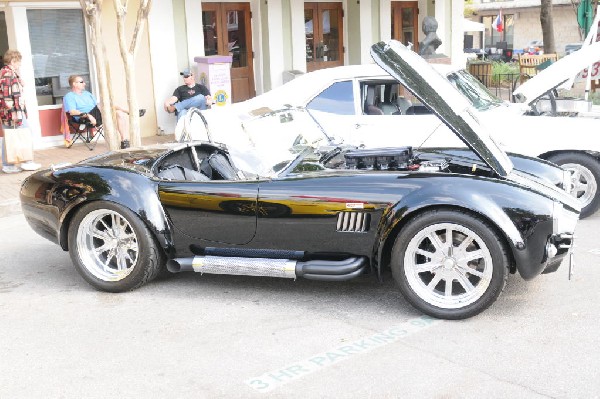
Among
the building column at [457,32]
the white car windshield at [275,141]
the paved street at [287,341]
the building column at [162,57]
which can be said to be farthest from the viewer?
the building column at [457,32]

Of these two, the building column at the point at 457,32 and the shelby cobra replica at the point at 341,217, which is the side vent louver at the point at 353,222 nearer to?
the shelby cobra replica at the point at 341,217

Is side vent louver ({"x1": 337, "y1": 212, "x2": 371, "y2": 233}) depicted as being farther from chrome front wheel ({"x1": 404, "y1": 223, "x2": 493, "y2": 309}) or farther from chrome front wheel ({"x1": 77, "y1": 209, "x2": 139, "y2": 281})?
chrome front wheel ({"x1": 77, "y1": 209, "x2": 139, "y2": 281})

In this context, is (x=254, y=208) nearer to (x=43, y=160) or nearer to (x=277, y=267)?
(x=277, y=267)

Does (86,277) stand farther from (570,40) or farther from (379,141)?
(570,40)

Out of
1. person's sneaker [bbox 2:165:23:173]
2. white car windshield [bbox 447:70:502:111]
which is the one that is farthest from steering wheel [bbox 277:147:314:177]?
person's sneaker [bbox 2:165:23:173]

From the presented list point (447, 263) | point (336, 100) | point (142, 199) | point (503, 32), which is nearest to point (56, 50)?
point (336, 100)

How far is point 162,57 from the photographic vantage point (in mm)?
13812

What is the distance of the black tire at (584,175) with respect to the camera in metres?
7.05

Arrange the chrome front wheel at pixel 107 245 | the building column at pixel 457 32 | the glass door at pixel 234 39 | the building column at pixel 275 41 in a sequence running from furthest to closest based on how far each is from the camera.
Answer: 1. the building column at pixel 457 32
2. the building column at pixel 275 41
3. the glass door at pixel 234 39
4. the chrome front wheel at pixel 107 245

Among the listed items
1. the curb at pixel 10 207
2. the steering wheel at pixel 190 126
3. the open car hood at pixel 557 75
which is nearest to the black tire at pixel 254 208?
the steering wheel at pixel 190 126

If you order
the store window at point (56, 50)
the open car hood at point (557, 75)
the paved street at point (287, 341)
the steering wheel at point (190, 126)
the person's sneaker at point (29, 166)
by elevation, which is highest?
the store window at point (56, 50)

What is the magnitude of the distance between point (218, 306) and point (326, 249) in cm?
90

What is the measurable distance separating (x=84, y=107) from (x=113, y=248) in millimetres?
7558

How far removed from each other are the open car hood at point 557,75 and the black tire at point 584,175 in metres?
0.98
